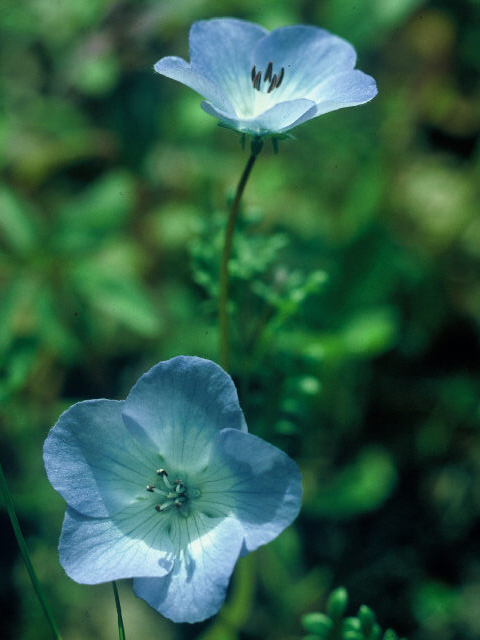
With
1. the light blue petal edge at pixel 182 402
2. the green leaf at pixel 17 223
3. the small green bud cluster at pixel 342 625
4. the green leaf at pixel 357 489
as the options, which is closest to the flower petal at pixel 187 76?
the light blue petal edge at pixel 182 402

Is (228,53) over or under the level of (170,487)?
over

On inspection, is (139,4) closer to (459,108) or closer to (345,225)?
(345,225)

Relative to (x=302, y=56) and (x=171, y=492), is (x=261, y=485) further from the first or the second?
(x=302, y=56)

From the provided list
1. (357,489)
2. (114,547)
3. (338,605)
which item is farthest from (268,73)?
(357,489)

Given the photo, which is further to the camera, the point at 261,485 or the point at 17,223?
the point at 17,223

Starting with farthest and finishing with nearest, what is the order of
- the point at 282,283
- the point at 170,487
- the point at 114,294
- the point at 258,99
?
the point at 114,294
the point at 282,283
the point at 258,99
the point at 170,487

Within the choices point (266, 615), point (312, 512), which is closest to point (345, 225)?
point (312, 512)
